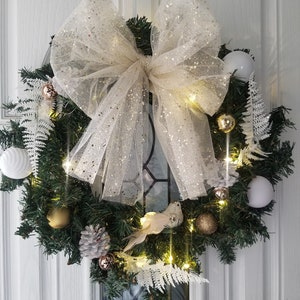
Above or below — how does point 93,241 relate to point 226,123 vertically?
below

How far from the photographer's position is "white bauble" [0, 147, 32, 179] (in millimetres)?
679

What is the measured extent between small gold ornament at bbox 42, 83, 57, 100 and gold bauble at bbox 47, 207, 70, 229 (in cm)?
21

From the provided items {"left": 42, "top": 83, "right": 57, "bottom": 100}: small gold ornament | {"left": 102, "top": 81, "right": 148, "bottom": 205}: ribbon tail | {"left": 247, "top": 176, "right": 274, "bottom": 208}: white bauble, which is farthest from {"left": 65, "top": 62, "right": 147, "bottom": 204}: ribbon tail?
{"left": 247, "top": 176, "right": 274, "bottom": 208}: white bauble

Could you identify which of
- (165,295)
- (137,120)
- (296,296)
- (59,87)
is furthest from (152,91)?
(296,296)

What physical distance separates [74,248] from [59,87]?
32 cm

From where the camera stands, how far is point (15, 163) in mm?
679

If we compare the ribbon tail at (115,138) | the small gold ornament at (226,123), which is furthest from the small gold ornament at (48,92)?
the small gold ornament at (226,123)

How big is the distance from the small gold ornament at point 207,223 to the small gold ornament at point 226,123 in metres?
0.17

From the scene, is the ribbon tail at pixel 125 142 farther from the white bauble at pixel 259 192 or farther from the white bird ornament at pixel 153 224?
the white bauble at pixel 259 192

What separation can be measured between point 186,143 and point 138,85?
14 centimetres

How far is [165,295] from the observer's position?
0.77 m

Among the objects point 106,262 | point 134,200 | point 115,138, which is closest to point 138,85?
point 115,138

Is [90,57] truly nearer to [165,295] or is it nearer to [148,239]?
[148,239]

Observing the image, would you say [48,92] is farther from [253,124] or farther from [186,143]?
[253,124]
